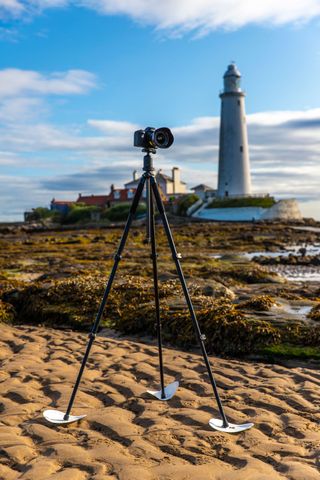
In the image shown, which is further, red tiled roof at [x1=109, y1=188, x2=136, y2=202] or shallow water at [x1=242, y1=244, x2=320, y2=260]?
red tiled roof at [x1=109, y1=188, x2=136, y2=202]

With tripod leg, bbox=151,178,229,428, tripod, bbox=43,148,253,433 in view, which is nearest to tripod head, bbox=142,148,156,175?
tripod, bbox=43,148,253,433

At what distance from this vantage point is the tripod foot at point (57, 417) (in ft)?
14.4

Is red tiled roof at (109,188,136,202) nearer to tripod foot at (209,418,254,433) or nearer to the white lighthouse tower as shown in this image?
the white lighthouse tower

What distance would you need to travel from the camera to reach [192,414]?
470 cm

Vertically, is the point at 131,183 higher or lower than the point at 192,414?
higher

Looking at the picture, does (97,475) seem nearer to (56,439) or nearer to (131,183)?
(56,439)

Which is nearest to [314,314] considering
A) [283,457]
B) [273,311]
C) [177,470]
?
[273,311]

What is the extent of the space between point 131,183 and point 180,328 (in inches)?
3234

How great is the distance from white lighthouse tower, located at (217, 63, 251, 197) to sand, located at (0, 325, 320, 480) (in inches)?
2136

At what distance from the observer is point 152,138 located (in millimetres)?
4672

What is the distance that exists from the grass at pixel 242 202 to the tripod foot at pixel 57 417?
5720 centimetres

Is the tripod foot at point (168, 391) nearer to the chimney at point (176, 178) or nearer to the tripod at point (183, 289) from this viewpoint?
the tripod at point (183, 289)

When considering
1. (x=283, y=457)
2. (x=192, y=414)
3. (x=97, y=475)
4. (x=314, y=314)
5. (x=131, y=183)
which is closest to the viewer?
(x=97, y=475)

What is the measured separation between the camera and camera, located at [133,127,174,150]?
468 centimetres
